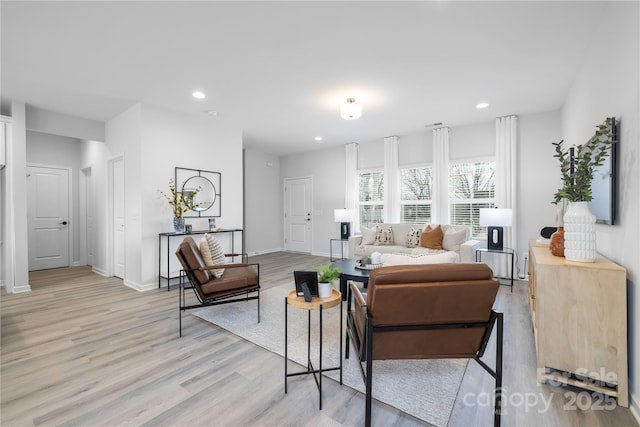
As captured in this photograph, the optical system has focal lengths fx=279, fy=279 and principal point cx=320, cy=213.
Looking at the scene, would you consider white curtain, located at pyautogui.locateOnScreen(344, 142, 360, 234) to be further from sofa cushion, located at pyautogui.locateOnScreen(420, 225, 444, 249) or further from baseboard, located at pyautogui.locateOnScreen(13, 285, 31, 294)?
baseboard, located at pyautogui.locateOnScreen(13, 285, 31, 294)

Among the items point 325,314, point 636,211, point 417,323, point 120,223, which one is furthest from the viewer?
point 120,223

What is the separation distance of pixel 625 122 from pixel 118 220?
20.8 feet

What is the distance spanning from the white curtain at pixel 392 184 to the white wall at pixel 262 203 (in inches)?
130

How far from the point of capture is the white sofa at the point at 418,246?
4430mm

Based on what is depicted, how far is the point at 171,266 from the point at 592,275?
16.3 ft

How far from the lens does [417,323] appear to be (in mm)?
1508

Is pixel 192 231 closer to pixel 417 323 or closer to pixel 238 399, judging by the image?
pixel 238 399

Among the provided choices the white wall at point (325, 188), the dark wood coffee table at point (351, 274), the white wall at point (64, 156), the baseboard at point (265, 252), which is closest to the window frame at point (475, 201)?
the white wall at point (325, 188)

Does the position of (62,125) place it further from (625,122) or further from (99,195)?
(625,122)

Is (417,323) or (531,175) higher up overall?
(531,175)

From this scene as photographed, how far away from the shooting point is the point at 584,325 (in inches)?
70.6

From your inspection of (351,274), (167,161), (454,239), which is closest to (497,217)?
(454,239)

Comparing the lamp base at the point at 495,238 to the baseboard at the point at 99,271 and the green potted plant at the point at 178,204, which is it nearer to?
the green potted plant at the point at 178,204

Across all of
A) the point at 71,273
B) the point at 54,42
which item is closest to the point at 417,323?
the point at 54,42
